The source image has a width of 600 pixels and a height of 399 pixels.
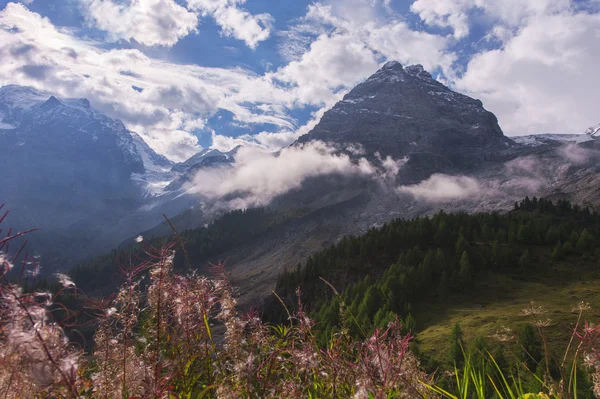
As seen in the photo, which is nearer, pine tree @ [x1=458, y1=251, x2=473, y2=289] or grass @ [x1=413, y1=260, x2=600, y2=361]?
grass @ [x1=413, y1=260, x2=600, y2=361]

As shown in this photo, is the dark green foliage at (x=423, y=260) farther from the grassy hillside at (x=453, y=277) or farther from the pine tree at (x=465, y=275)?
the grassy hillside at (x=453, y=277)

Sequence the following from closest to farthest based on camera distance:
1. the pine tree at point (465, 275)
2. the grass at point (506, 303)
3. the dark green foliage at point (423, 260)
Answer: the grass at point (506, 303) < the dark green foliage at point (423, 260) < the pine tree at point (465, 275)

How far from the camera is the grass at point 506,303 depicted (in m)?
56.8

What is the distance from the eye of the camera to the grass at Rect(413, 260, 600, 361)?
5675 centimetres

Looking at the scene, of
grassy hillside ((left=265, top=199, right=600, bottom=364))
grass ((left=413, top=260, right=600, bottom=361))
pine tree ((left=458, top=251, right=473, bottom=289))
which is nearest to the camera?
grass ((left=413, top=260, right=600, bottom=361))

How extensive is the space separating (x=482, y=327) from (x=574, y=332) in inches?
2515

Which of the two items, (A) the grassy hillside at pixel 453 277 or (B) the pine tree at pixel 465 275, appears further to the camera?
(B) the pine tree at pixel 465 275

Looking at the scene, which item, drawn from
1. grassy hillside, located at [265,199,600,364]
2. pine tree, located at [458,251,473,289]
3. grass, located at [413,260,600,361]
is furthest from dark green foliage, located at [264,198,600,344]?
grass, located at [413,260,600,361]

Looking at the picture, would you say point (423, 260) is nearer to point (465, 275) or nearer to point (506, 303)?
point (465, 275)

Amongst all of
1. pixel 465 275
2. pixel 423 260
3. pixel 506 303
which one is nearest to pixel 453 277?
pixel 465 275

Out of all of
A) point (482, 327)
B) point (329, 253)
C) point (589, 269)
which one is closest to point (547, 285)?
point (589, 269)

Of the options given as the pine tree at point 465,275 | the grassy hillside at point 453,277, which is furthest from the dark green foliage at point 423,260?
the grassy hillside at point 453,277

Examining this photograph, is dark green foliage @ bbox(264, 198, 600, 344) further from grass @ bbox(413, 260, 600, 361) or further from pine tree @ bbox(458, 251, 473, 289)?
grass @ bbox(413, 260, 600, 361)

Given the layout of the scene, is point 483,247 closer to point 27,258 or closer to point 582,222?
point 582,222
